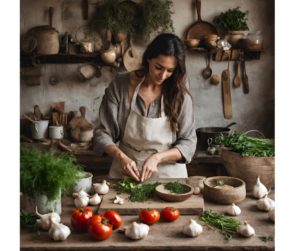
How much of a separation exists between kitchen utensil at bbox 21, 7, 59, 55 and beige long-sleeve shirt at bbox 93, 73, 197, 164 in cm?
200

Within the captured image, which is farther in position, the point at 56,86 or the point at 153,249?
the point at 56,86

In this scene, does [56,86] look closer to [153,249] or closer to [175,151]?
[175,151]

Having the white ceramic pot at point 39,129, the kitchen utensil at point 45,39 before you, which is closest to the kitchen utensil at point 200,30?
the kitchen utensil at point 45,39

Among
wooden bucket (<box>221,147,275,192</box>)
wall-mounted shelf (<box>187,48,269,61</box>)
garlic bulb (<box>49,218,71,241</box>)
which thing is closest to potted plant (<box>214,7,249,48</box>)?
wall-mounted shelf (<box>187,48,269,61</box>)

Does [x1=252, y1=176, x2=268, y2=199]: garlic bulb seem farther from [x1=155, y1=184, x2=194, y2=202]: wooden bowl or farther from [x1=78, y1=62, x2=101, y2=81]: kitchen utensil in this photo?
[x1=78, y1=62, x2=101, y2=81]: kitchen utensil

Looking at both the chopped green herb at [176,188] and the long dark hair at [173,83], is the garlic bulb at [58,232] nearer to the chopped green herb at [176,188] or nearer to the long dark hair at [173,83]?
the chopped green herb at [176,188]

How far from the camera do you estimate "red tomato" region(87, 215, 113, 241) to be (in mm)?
1253

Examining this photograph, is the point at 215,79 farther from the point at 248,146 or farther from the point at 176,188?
the point at 176,188

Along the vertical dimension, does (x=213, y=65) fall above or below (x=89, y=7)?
below

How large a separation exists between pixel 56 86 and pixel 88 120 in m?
0.67

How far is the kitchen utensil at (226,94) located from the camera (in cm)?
429

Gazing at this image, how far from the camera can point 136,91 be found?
7.48 feet

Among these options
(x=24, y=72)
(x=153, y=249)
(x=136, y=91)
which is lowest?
(x=153, y=249)

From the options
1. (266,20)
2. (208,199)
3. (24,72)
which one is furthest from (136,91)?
(266,20)
